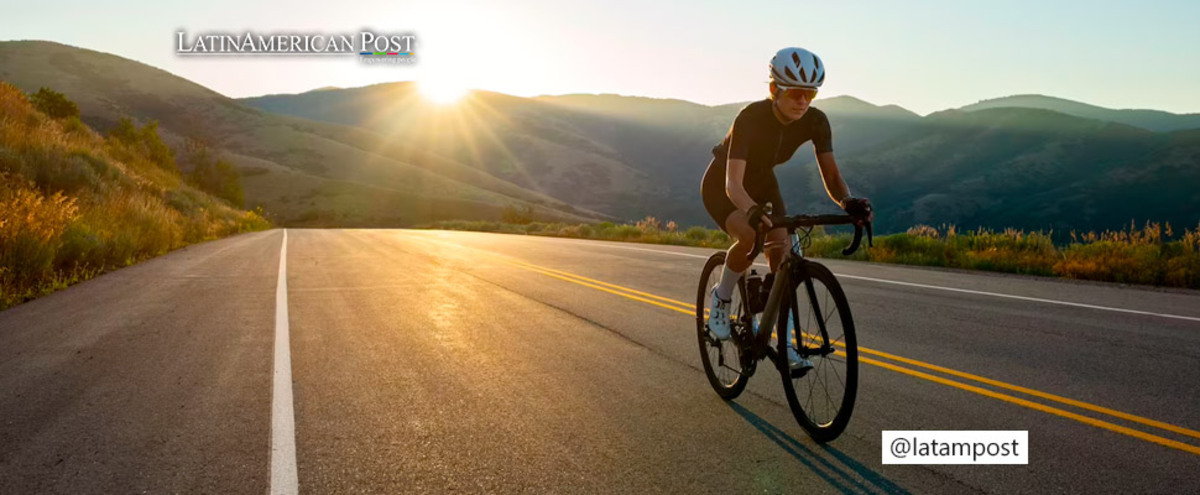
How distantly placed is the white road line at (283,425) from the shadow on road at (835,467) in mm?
2568

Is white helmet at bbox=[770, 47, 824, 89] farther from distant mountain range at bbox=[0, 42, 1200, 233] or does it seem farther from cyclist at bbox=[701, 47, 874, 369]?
distant mountain range at bbox=[0, 42, 1200, 233]

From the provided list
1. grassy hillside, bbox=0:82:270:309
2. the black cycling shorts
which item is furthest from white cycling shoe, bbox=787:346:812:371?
grassy hillside, bbox=0:82:270:309

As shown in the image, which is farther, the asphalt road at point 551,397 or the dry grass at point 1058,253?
the dry grass at point 1058,253

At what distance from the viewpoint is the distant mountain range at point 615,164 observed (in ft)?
356

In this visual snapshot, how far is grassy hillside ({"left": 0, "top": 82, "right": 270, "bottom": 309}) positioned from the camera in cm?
941

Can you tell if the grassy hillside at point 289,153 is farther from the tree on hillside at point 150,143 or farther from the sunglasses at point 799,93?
the sunglasses at point 799,93

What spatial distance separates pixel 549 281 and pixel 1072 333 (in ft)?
23.9

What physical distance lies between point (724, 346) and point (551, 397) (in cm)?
137

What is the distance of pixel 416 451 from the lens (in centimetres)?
351

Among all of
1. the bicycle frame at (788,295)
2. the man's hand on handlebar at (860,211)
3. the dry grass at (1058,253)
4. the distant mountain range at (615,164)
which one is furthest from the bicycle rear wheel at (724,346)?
the distant mountain range at (615,164)

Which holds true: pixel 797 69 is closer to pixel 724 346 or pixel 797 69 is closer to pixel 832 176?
pixel 832 176

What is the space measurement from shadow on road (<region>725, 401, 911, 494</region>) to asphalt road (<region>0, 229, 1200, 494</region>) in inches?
0.6

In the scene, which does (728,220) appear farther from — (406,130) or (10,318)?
(406,130)

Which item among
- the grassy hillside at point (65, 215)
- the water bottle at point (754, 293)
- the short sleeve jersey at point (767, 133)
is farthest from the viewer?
the grassy hillside at point (65, 215)
